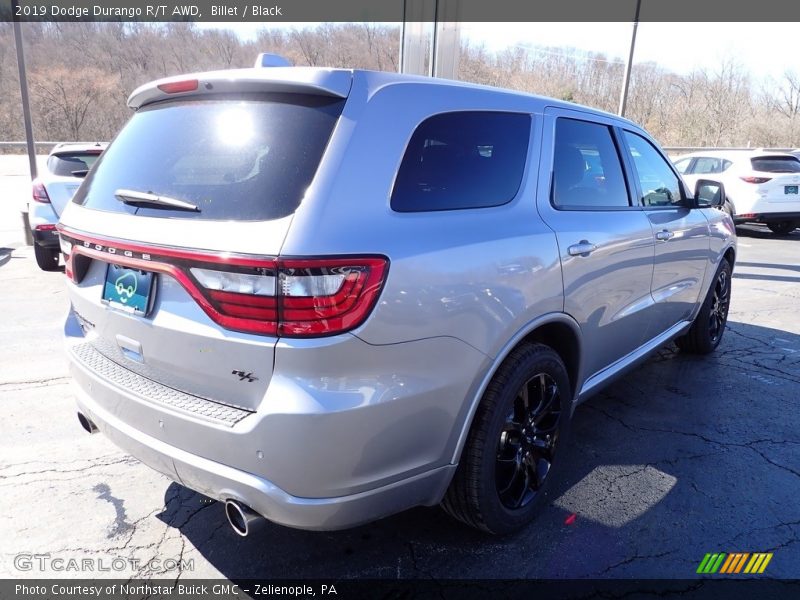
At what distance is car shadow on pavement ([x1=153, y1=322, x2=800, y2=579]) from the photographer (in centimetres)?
243

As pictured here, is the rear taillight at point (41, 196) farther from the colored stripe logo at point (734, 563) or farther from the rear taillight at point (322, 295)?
the colored stripe logo at point (734, 563)

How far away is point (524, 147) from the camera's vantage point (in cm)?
269

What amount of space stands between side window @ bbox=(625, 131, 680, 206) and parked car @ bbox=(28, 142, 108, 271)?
6.18 m

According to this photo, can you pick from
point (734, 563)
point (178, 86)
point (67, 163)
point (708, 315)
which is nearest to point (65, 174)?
point (67, 163)

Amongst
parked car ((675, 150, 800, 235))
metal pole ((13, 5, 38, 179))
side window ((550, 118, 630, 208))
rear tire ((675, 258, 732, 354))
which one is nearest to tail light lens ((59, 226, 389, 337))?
side window ((550, 118, 630, 208))

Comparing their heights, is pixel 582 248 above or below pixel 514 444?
above

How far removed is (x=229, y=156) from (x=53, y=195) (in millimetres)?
6464

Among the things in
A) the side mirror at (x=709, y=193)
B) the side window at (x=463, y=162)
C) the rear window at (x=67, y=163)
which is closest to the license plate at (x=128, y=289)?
the side window at (x=463, y=162)

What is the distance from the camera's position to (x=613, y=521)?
2721 mm

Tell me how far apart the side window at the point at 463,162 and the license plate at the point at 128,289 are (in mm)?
914

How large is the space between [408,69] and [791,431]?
5941 mm

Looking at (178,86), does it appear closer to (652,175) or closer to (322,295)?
(322,295)

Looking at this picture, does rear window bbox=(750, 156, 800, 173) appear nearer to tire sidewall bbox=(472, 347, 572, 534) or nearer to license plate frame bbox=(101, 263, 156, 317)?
tire sidewall bbox=(472, 347, 572, 534)

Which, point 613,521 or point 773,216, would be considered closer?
point 613,521
